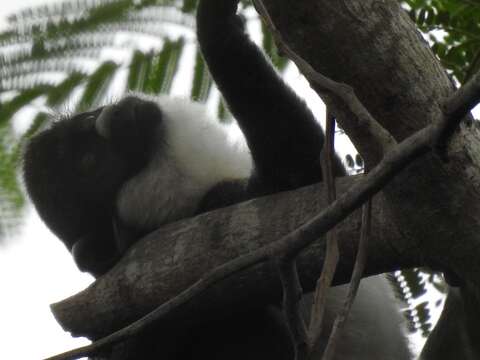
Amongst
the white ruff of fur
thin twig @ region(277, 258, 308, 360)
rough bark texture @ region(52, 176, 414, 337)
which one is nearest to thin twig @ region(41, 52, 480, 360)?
thin twig @ region(277, 258, 308, 360)

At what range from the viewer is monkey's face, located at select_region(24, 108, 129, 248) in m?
3.94

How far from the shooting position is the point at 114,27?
4023 millimetres

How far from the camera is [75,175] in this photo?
398cm

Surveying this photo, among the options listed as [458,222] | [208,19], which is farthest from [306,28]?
[208,19]

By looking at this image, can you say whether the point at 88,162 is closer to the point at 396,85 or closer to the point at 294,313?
the point at 396,85

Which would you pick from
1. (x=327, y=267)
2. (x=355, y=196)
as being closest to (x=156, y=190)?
(x=327, y=267)

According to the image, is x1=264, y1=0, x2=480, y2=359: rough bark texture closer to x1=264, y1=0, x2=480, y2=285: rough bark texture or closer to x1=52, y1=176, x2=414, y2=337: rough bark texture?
x1=264, y1=0, x2=480, y2=285: rough bark texture

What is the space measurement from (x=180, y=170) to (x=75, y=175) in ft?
1.49

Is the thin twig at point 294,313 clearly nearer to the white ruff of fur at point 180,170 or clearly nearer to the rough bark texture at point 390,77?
the rough bark texture at point 390,77

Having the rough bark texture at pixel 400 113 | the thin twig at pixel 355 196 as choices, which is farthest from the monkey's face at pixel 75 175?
the thin twig at pixel 355 196

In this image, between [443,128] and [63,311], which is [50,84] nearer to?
[63,311]

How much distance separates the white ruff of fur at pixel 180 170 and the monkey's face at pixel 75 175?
0.30 ft

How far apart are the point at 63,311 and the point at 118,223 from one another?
1.78 ft

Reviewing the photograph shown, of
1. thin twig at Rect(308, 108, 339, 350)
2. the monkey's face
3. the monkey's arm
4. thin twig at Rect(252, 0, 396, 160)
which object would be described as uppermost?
thin twig at Rect(252, 0, 396, 160)
